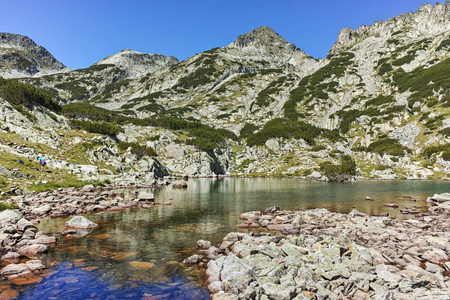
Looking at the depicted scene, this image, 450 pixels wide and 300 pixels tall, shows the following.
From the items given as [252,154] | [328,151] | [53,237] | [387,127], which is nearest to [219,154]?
[252,154]

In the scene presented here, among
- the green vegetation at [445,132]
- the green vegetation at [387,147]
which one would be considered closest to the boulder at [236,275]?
the green vegetation at [387,147]

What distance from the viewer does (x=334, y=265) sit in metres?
13.0

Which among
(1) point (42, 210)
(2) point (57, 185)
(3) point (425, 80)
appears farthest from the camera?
(3) point (425, 80)

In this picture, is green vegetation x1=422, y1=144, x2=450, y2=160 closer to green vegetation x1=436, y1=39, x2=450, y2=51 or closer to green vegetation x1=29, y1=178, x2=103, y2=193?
green vegetation x1=436, y1=39, x2=450, y2=51

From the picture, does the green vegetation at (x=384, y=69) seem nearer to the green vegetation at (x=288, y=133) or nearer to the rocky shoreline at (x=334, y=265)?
the green vegetation at (x=288, y=133)

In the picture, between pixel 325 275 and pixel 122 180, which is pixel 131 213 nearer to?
pixel 325 275

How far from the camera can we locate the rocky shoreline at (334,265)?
10.6 meters

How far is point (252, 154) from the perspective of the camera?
131 metres

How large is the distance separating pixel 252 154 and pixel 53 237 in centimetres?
11631

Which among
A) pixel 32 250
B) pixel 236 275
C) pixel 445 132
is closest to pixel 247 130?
pixel 445 132

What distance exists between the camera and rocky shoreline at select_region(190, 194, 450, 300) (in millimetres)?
10555

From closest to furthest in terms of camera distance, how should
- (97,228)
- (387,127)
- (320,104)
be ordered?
(97,228)
(387,127)
(320,104)

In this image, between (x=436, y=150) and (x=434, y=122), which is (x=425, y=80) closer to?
(x=434, y=122)

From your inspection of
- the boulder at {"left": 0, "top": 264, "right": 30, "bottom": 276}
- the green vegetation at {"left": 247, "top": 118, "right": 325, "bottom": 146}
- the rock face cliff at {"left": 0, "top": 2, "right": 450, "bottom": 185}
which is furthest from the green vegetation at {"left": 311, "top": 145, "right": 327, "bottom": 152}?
the boulder at {"left": 0, "top": 264, "right": 30, "bottom": 276}
